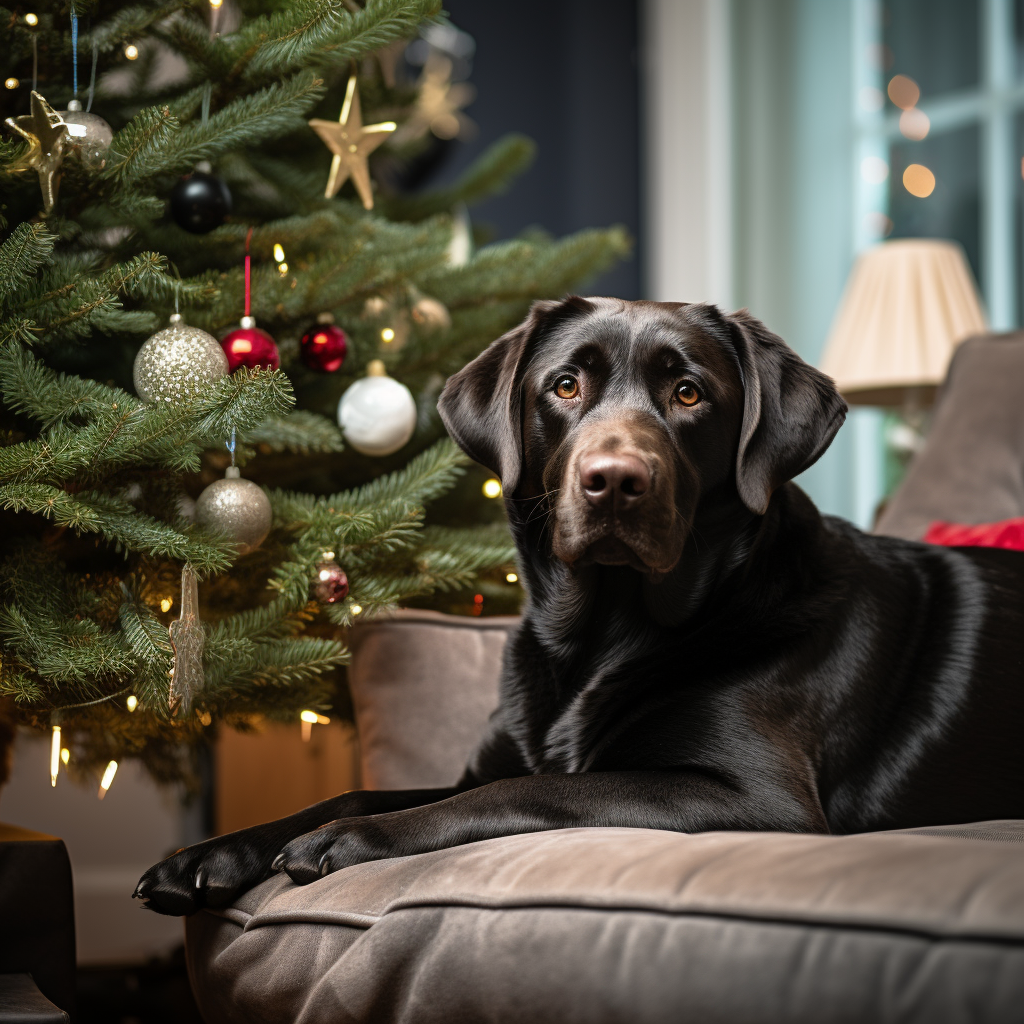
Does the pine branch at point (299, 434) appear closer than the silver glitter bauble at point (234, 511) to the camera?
No

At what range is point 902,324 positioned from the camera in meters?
3.23

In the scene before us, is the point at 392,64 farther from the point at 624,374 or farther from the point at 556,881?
the point at 556,881

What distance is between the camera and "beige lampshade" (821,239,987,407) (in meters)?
3.19

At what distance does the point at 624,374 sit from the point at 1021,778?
77 centimetres

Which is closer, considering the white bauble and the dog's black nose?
the dog's black nose

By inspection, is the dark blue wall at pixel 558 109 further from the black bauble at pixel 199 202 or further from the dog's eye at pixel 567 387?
the dog's eye at pixel 567 387

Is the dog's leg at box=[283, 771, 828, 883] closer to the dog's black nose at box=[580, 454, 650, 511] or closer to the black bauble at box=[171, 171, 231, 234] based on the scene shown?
the dog's black nose at box=[580, 454, 650, 511]

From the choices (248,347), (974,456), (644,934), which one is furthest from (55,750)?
(974,456)

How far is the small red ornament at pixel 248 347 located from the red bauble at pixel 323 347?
14 cm

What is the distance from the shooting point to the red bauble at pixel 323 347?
1802 millimetres

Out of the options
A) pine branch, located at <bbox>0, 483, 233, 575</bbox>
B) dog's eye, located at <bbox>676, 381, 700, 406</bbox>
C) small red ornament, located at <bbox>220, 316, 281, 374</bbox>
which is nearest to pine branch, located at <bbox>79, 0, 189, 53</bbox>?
small red ornament, located at <bbox>220, 316, 281, 374</bbox>

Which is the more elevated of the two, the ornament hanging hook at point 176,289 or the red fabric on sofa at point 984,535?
the ornament hanging hook at point 176,289

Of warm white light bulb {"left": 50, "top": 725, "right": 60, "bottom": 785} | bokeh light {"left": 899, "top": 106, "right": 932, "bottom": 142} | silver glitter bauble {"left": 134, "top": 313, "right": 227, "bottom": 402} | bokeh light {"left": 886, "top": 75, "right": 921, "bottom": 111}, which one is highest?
bokeh light {"left": 886, "top": 75, "right": 921, "bottom": 111}

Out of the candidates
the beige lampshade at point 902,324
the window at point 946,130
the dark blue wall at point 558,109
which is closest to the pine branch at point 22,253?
the beige lampshade at point 902,324
